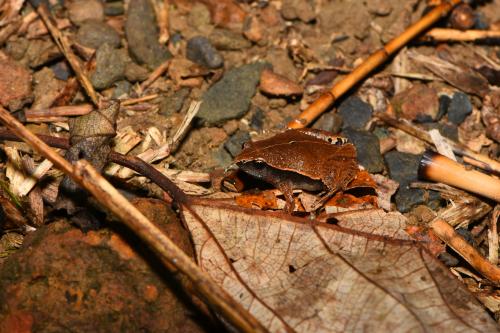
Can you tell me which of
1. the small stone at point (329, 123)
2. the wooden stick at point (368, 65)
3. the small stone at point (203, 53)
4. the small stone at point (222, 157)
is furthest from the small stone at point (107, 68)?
the small stone at point (329, 123)

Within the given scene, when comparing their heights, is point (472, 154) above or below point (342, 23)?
below

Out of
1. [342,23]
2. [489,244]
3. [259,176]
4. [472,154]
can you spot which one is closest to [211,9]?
[342,23]

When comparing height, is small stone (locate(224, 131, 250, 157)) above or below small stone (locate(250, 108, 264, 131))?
below

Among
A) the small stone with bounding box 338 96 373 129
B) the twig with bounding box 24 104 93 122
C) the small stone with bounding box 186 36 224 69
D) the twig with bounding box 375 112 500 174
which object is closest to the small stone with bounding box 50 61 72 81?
the twig with bounding box 24 104 93 122

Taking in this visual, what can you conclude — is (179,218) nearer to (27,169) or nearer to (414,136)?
(27,169)

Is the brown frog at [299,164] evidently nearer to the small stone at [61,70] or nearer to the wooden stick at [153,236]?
the wooden stick at [153,236]

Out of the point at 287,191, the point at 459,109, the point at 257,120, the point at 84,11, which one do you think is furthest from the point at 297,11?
the point at 287,191

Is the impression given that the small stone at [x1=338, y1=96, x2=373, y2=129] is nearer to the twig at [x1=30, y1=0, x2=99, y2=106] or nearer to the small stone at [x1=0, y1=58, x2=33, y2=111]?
the twig at [x1=30, y1=0, x2=99, y2=106]
